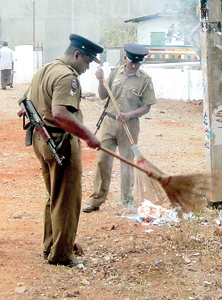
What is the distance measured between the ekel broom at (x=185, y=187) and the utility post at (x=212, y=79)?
122 cm

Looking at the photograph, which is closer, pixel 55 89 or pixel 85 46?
pixel 55 89

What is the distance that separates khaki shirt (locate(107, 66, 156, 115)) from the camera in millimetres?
6602

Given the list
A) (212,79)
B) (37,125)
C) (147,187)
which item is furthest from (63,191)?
(212,79)

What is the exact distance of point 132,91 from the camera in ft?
21.6

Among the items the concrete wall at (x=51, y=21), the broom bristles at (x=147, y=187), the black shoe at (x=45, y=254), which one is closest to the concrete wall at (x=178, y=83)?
the broom bristles at (x=147, y=187)

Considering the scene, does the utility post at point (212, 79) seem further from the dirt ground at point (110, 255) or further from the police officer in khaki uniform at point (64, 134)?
the police officer in khaki uniform at point (64, 134)

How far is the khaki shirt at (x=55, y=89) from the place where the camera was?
430cm

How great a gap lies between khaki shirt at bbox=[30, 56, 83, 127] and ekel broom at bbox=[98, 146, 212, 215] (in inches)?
37.3

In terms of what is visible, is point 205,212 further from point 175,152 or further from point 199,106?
point 199,106

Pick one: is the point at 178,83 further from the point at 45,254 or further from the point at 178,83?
the point at 45,254

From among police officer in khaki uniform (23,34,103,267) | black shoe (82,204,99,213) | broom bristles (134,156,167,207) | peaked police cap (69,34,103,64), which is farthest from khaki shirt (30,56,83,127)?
black shoe (82,204,99,213)

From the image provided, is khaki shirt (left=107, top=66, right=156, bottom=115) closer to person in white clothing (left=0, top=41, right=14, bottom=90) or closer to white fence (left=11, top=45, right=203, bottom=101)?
white fence (left=11, top=45, right=203, bottom=101)

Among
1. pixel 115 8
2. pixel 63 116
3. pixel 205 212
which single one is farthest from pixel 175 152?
pixel 115 8

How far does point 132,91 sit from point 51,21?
97.5ft
